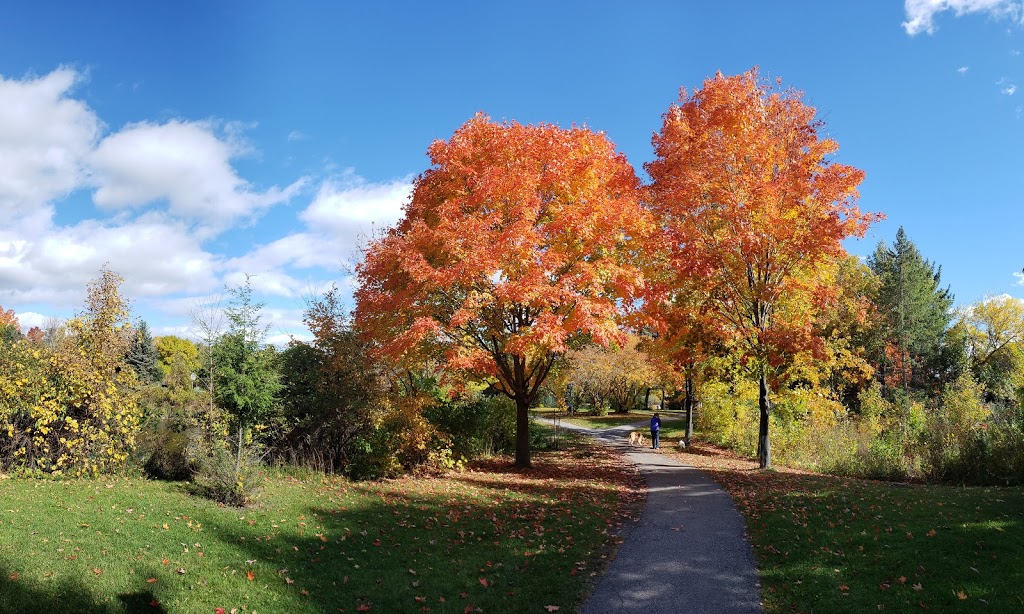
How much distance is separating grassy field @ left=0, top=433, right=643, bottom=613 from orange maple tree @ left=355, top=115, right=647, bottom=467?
384 centimetres

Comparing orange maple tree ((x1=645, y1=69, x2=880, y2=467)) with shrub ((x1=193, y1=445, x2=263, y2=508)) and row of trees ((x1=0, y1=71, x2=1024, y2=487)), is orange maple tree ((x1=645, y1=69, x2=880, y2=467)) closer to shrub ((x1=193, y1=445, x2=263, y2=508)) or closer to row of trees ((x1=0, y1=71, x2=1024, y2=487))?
row of trees ((x1=0, y1=71, x2=1024, y2=487))

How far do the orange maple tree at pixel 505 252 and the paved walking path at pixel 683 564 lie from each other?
4185 mm

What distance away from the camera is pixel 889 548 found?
25.4 feet

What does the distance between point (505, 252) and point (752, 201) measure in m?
7.01

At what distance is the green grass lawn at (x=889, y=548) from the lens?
621 cm

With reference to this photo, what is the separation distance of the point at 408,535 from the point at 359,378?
263 inches

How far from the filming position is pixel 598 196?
47.3ft

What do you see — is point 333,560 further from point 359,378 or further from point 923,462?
point 923,462

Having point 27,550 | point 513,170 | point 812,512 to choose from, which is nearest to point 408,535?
point 27,550

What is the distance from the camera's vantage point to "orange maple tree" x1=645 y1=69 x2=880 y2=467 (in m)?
14.8

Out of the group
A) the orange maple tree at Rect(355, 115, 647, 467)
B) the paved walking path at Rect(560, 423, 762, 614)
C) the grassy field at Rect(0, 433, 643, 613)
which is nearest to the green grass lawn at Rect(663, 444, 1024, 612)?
the paved walking path at Rect(560, 423, 762, 614)

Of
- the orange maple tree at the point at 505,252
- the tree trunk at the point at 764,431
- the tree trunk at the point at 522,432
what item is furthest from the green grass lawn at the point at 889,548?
the tree trunk at the point at 522,432

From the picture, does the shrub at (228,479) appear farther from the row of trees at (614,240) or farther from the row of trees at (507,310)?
the row of trees at (614,240)

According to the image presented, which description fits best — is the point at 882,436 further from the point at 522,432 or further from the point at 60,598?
the point at 60,598
